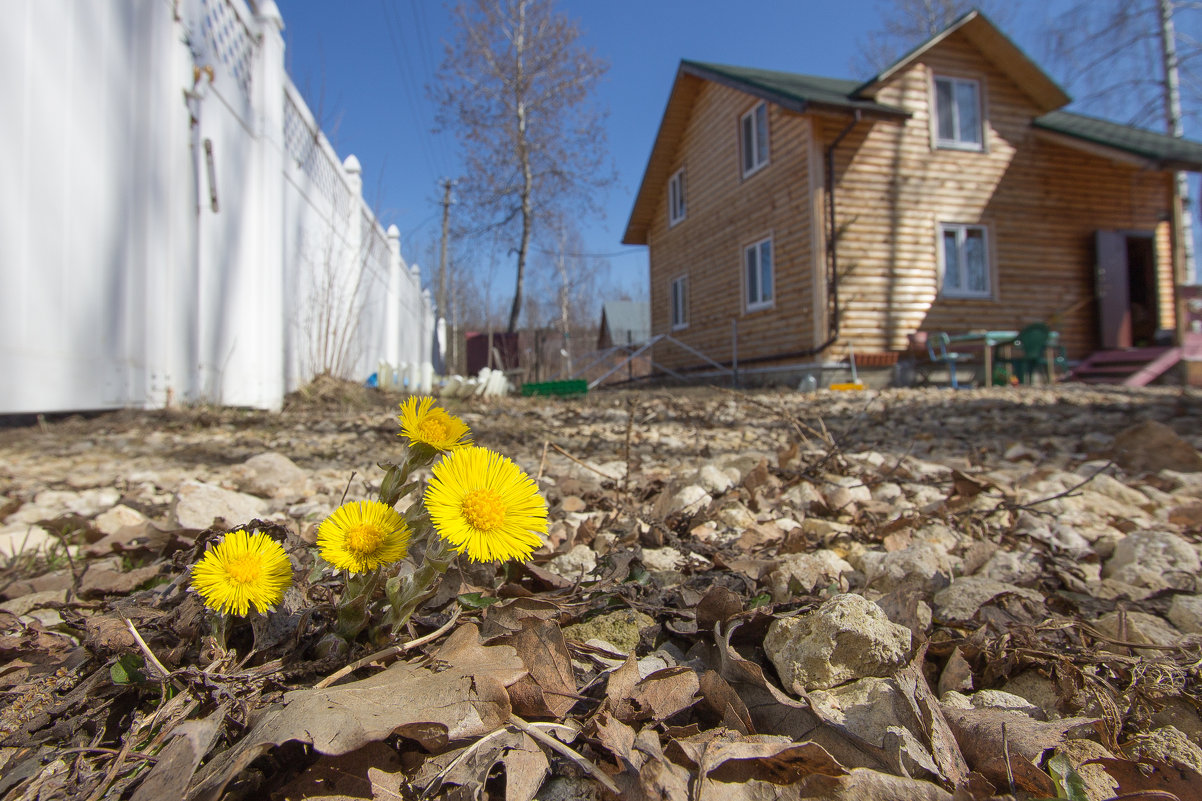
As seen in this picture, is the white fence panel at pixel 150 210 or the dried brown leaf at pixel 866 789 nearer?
the dried brown leaf at pixel 866 789

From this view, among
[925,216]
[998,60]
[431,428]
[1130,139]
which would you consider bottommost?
[431,428]

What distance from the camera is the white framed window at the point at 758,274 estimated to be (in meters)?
10.5

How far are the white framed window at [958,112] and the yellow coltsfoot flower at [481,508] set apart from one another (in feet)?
37.5

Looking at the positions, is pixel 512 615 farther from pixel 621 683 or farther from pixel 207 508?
pixel 207 508

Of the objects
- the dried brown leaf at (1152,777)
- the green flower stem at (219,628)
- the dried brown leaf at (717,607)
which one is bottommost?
the dried brown leaf at (1152,777)

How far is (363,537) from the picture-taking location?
28.0 inches

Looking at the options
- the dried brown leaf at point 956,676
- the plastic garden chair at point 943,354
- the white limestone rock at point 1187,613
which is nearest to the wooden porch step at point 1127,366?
the plastic garden chair at point 943,354

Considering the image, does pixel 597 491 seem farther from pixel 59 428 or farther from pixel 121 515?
pixel 59 428

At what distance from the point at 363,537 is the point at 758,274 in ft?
35.3

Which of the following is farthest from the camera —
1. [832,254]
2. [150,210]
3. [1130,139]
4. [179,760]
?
[1130,139]

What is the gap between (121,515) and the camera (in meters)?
1.66

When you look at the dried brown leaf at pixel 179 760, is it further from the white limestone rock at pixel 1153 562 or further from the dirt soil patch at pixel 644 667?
the white limestone rock at pixel 1153 562

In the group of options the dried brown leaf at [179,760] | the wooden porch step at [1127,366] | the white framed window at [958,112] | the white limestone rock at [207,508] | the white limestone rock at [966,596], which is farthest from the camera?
the white framed window at [958,112]

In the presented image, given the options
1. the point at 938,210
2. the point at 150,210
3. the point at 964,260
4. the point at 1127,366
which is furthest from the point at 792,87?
the point at 150,210
